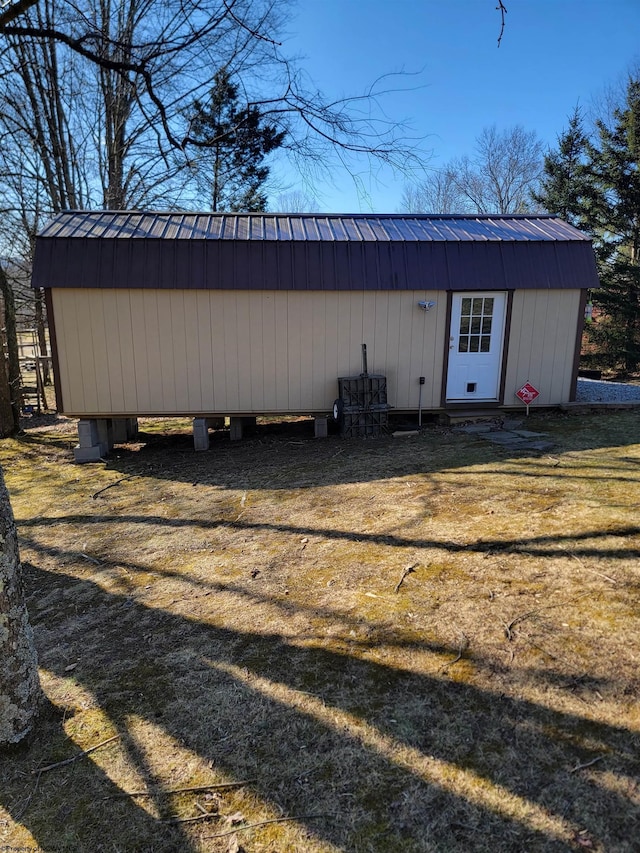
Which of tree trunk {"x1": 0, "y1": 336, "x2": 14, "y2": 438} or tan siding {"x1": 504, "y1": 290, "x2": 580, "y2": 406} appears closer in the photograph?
tan siding {"x1": 504, "y1": 290, "x2": 580, "y2": 406}

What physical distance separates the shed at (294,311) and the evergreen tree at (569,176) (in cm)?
727

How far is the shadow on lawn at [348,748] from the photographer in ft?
5.67

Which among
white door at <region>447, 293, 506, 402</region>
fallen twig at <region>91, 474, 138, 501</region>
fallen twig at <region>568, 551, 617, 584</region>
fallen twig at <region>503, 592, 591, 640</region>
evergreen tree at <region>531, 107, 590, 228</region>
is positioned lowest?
fallen twig at <region>91, 474, 138, 501</region>

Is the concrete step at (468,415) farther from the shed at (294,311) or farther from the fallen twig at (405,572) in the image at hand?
the fallen twig at (405,572)

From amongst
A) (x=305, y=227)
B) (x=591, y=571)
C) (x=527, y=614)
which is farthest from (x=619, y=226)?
(x=527, y=614)

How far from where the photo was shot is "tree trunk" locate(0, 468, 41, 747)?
2.03 meters

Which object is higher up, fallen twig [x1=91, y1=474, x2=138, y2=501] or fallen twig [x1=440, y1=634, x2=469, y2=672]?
fallen twig [x1=440, y1=634, x2=469, y2=672]

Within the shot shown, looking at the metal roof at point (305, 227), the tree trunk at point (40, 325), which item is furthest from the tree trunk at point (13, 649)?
the tree trunk at point (40, 325)

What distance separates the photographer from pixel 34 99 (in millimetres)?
13336

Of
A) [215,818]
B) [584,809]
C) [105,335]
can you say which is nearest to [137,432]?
[105,335]

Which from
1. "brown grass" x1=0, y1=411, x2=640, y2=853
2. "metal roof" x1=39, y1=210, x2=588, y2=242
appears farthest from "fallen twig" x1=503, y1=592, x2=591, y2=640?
"metal roof" x1=39, y1=210, x2=588, y2=242

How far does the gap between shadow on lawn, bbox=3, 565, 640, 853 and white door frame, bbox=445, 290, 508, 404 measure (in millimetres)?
5944

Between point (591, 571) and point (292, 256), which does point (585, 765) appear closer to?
point (591, 571)

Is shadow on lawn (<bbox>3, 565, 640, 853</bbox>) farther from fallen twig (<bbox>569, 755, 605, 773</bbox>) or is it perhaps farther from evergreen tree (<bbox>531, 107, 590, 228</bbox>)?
evergreen tree (<bbox>531, 107, 590, 228</bbox>)
